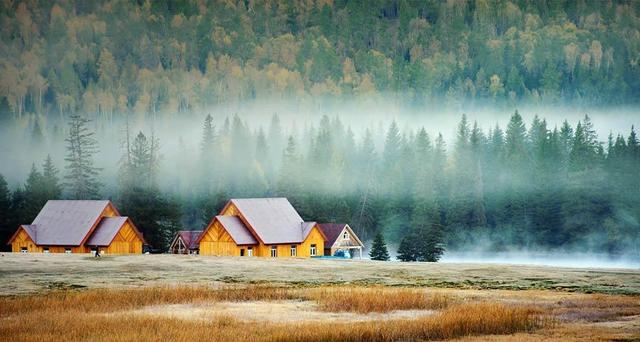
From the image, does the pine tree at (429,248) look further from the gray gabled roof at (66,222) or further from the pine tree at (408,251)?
the gray gabled roof at (66,222)

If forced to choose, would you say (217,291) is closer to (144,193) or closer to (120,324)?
(120,324)

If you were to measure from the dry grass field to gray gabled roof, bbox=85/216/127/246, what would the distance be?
35.0 metres

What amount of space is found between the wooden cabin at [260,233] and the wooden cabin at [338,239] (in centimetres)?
342

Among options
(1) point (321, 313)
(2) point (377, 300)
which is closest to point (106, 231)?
(2) point (377, 300)

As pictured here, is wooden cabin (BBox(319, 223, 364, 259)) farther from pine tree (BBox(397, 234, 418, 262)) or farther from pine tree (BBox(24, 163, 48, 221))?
pine tree (BBox(24, 163, 48, 221))

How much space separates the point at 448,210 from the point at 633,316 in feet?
474

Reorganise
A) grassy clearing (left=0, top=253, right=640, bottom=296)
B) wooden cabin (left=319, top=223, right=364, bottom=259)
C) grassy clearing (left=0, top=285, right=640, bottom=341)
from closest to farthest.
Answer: grassy clearing (left=0, top=285, right=640, bottom=341), grassy clearing (left=0, top=253, right=640, bottom=296), wooden cabin (left=319, top=223, right=364, bottom=259)

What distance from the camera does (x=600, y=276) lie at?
82125 millimetres

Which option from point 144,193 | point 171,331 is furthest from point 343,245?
point 171,331

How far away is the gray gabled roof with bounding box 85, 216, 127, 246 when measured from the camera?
126 metres

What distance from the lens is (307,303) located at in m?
60.1

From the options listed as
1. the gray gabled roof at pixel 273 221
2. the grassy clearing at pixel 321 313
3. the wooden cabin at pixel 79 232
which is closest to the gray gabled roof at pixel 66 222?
the wooden cabin at pixel 79 232

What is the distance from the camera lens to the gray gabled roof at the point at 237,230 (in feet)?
408

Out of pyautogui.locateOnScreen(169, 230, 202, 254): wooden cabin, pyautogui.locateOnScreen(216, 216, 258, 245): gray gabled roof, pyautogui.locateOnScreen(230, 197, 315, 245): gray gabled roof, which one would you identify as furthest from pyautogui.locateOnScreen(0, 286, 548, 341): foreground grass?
pyautogui.locateOnScreen(169, 230, 202, 254): wooden cabin
